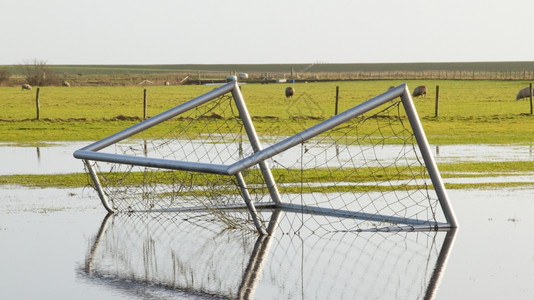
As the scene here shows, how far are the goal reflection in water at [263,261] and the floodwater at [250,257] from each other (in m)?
0.01

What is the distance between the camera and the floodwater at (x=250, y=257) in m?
8.43

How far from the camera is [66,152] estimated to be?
2666 centimetres

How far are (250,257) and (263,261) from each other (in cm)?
31

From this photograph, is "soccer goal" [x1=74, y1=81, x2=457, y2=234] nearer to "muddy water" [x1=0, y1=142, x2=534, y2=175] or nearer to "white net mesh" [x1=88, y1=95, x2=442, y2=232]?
"white net mesh" [x1=88, y1=95, x2=442, y2=232]

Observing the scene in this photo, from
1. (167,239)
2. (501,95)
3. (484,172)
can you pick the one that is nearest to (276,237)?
(167,239)

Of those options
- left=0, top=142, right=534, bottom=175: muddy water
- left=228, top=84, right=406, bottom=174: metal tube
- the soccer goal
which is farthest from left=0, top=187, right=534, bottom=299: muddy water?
left=0, top=142, right=534, bottom=175: muddy water

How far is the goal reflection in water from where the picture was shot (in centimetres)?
847

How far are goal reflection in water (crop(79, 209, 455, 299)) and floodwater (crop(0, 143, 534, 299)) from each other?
0.01m

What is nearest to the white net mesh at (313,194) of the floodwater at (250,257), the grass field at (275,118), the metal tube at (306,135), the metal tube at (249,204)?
the metal tube at (249,204)

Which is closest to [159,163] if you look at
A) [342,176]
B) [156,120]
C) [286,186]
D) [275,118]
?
[156,120]

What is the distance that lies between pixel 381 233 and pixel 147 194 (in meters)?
4.68

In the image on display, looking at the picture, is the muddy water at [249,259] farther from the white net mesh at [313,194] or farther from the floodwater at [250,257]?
the white net mesh at [313,194]

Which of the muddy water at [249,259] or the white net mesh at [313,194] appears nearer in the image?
the muddy water at [249,259]

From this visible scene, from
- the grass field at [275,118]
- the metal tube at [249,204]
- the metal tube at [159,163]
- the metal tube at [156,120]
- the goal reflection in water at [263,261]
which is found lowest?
the grass field at [275,118]
